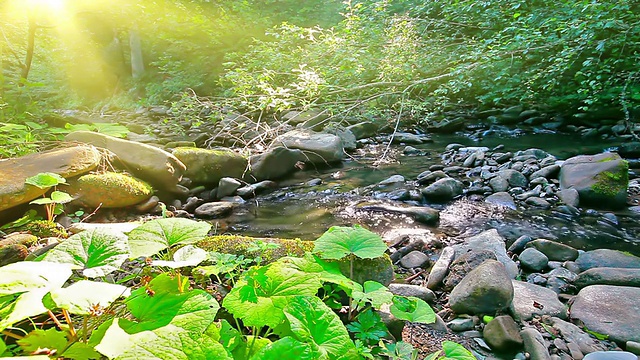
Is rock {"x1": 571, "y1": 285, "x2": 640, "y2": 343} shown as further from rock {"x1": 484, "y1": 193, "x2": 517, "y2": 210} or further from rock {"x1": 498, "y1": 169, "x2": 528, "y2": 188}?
rock {"x1": 498, "y1": 169, "x2": 528, "y2": 188}

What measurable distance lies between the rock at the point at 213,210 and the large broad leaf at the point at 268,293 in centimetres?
328

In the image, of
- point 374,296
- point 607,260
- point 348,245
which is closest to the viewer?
point 374,296

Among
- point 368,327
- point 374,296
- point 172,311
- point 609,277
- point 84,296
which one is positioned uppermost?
point 84,296

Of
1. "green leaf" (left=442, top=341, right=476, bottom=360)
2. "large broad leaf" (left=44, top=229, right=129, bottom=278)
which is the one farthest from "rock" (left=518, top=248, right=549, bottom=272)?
"large broad leaf" (left=44, top=229, right=129, bottom=278)

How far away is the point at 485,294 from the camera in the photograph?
1.94 metres

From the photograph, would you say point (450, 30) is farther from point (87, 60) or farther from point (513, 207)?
point (87, 60)

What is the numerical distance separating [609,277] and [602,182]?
2232 millimetres

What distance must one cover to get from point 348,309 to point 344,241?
29 cm

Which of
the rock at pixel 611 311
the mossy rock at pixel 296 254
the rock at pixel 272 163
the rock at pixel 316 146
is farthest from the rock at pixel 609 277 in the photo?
the rock at pixel 316 146

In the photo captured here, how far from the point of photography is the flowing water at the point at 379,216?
3541 millimetres

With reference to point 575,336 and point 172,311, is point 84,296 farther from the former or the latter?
point 575,336

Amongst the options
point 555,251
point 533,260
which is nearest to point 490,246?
point 533,260

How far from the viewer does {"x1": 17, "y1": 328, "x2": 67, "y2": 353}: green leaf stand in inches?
36.8

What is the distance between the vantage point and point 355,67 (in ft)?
22.8
